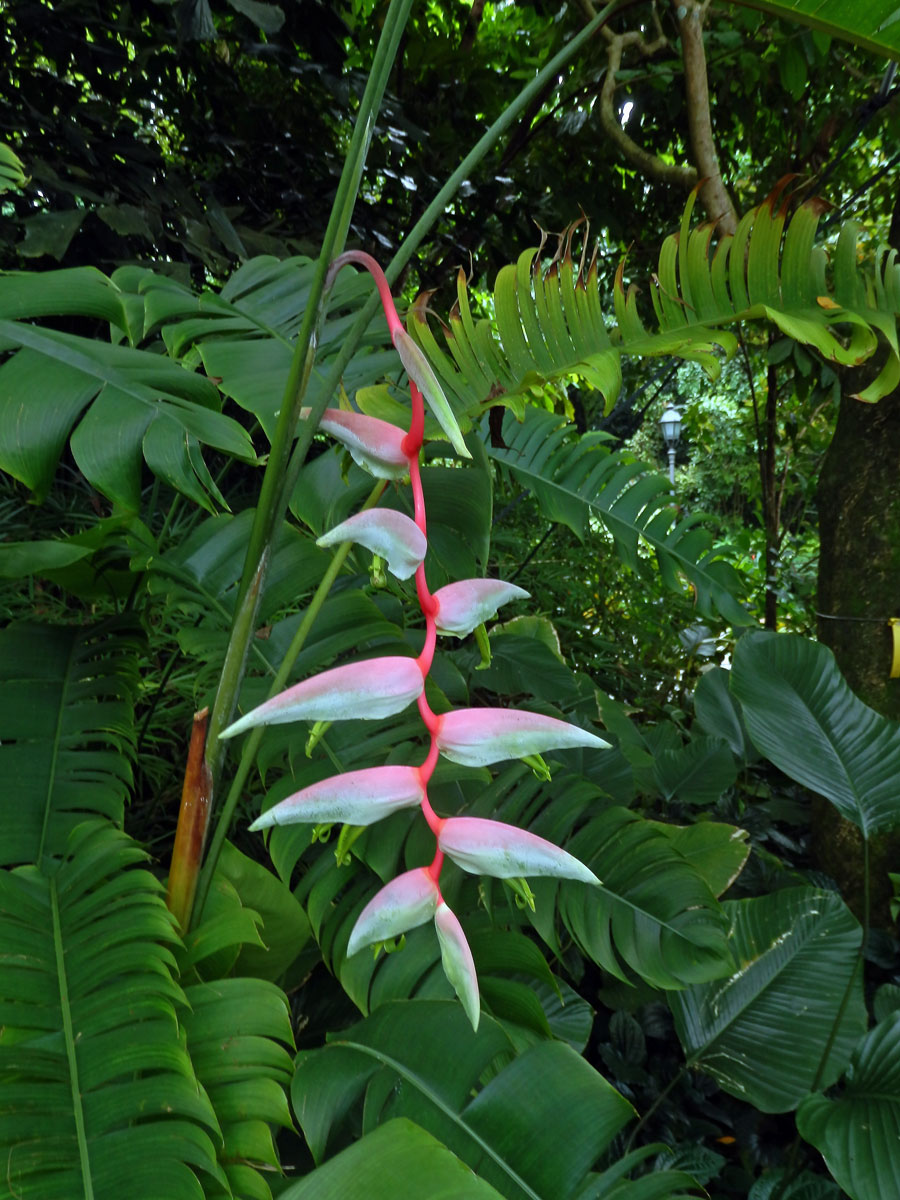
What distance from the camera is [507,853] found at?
0.32m

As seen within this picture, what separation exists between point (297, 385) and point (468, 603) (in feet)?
0.93

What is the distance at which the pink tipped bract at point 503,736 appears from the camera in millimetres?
330

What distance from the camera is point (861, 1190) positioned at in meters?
0.72

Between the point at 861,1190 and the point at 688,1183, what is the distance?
317 millimetres

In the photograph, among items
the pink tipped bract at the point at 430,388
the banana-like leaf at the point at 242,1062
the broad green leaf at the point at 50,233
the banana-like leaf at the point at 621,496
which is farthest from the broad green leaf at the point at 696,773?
the broad green leaf at the point at 50,233

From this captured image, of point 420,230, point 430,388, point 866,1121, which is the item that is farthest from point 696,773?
point 430,388

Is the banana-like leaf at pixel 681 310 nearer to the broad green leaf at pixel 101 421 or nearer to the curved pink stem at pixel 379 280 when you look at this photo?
the curved pink stem at pixel 379 280

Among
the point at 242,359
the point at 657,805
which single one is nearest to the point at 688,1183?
the point at 242,359

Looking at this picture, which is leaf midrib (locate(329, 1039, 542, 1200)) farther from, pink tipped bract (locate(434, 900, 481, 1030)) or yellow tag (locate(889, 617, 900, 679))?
yellow tag (locate(889, 617, 900, 679))

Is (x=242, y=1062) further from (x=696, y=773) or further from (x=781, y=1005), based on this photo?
(x=696, y=773)

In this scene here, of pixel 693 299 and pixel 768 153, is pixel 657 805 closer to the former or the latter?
pixel 693 299

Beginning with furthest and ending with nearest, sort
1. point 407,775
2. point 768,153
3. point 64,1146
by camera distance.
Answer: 1. point 768,153
2. point 64,1146
3. point 407,775

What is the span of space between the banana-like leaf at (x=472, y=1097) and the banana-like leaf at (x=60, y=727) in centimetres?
35

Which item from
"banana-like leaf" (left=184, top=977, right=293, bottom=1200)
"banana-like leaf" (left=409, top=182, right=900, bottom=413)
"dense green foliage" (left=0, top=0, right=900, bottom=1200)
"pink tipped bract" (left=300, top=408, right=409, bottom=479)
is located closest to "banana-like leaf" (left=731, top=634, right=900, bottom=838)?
"dense green foliage" (left=0, top=0, right=900, bottom=1200)
